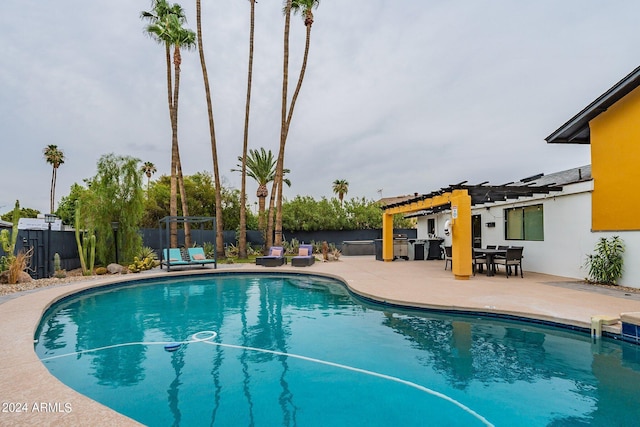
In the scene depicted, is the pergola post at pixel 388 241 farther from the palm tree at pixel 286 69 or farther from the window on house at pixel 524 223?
the palm tree at pixel 286 69

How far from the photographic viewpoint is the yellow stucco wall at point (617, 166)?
346 inches

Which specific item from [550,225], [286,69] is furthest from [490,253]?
[286,69]

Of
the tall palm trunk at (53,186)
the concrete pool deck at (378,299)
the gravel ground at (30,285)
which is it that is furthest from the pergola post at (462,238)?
the tall palm trunk at (53,186)

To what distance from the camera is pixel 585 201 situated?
10133 mm

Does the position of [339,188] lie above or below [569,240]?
above

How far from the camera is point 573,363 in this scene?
4.74 metres

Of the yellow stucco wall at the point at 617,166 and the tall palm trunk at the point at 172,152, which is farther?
the tall palm trunk at the point at 172,152

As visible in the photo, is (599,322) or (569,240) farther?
(569,240)

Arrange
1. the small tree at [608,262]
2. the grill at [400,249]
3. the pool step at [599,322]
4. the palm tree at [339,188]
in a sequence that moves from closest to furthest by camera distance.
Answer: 1. the pool step at [599,322]
2. the small tree at [608,262]
3. the grill at [400,249]
4. the palm tree at [339,188]

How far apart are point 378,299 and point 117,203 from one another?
12.3m

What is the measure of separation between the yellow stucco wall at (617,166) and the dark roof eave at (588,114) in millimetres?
155

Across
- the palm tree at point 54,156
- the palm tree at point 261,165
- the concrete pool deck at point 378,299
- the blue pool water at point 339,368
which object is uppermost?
the palm tree at point 54,156

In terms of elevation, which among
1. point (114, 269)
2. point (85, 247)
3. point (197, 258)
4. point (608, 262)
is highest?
point (85, 247)

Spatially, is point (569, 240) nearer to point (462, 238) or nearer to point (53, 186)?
point (462, 238)
